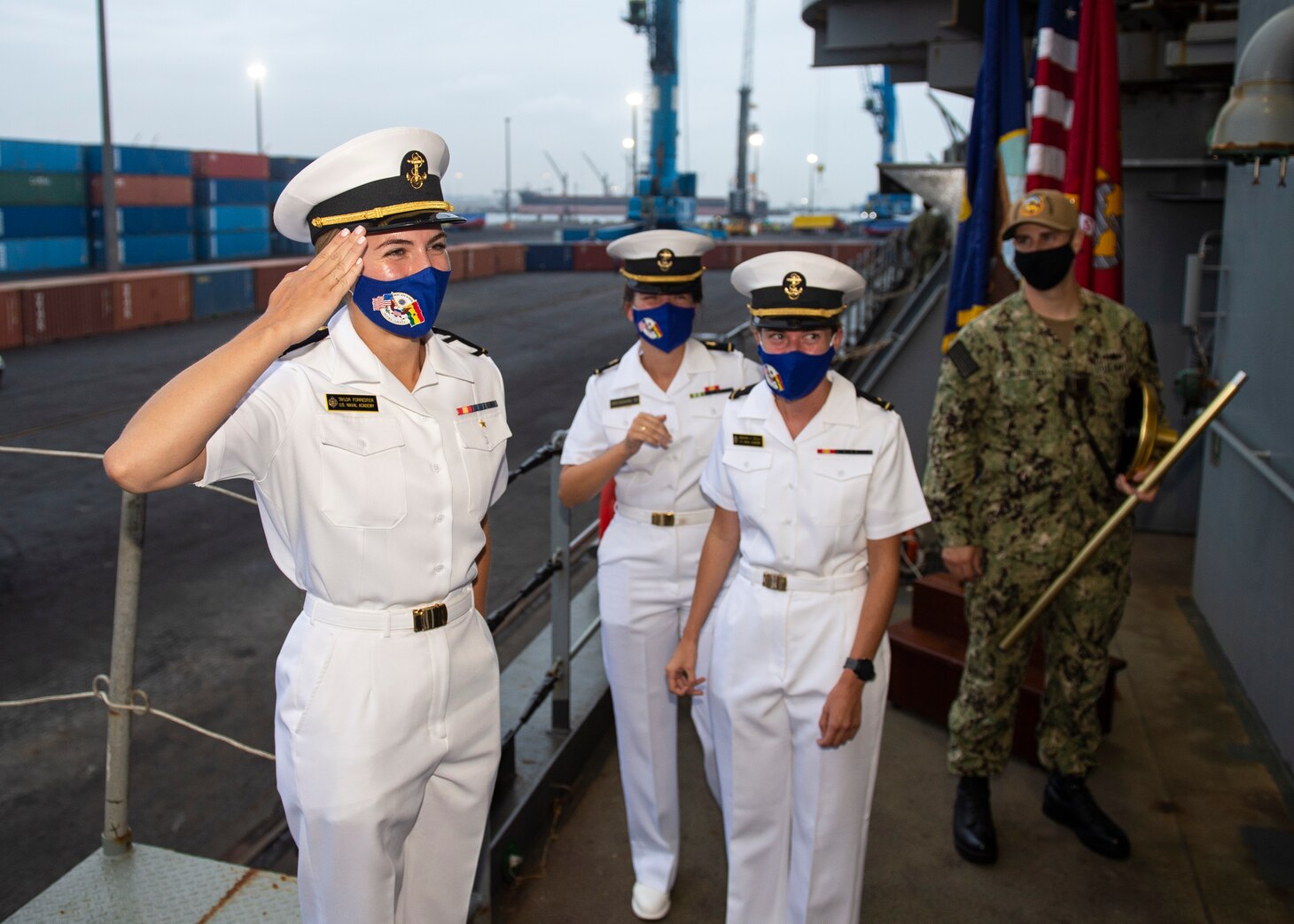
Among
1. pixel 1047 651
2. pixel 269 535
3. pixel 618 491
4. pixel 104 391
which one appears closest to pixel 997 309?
pixel 1047 651

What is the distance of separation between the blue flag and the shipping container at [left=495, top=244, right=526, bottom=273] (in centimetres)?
3731

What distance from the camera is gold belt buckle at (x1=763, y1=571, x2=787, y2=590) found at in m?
2.99

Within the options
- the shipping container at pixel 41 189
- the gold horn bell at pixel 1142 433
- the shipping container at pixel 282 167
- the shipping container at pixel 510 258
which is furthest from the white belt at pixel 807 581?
the shipping container at pixel 282 167

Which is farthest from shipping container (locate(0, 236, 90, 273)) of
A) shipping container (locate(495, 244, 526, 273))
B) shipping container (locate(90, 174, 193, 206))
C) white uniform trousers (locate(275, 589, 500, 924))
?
white uniform trousers (locate(275, 589, 500, 924))

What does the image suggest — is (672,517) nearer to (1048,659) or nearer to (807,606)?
(807,606)

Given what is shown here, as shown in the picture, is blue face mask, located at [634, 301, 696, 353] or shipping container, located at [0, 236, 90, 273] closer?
blue face mask, located at [634, 301, 696, 353]

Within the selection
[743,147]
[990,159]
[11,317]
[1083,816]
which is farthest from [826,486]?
[743,147]

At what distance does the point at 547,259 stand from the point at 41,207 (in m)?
18.5

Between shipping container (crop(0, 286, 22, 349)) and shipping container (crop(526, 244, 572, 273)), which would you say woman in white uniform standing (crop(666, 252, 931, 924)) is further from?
shipping container (crop(526, 244, 572, 273))

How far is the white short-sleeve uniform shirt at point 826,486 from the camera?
2.93 metres

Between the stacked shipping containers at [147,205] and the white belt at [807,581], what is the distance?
143ft

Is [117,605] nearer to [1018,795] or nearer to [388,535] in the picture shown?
[388,535]

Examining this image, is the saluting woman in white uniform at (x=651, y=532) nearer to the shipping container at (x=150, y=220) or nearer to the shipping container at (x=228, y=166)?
the shipping container at (x=150, y=220)

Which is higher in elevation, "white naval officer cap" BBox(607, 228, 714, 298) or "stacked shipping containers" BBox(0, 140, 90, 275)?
"stacked shipping containers" BBox(0, 140, 90, 275)
